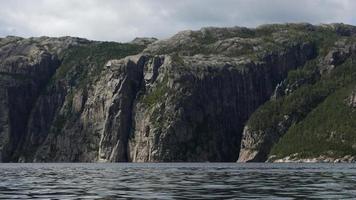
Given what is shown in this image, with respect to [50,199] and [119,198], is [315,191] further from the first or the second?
[50,199]

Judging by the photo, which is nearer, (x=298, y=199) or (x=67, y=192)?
(x=298, y=199)

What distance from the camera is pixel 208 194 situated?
64.9 m

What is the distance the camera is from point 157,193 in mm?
66812

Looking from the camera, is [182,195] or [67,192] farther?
[67,192]

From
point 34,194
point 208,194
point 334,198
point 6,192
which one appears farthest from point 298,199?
point 6,192

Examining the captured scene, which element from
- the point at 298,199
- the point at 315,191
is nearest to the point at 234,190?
the point at 315,191

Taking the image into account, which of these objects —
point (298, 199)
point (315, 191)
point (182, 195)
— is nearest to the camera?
point (298, 199)

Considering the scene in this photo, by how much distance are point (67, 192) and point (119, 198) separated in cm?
1071

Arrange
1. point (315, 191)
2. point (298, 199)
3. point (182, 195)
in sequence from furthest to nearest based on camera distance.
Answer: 1. point (315, 191)
2. point (182, 195)
3. point (298, 199)

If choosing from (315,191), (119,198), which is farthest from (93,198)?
(315,191)

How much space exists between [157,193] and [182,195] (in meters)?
4.16

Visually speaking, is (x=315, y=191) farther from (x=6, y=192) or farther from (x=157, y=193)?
(x=6, y=192)

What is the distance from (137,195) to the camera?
210 feet

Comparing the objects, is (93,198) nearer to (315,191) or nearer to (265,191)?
(265,191)
